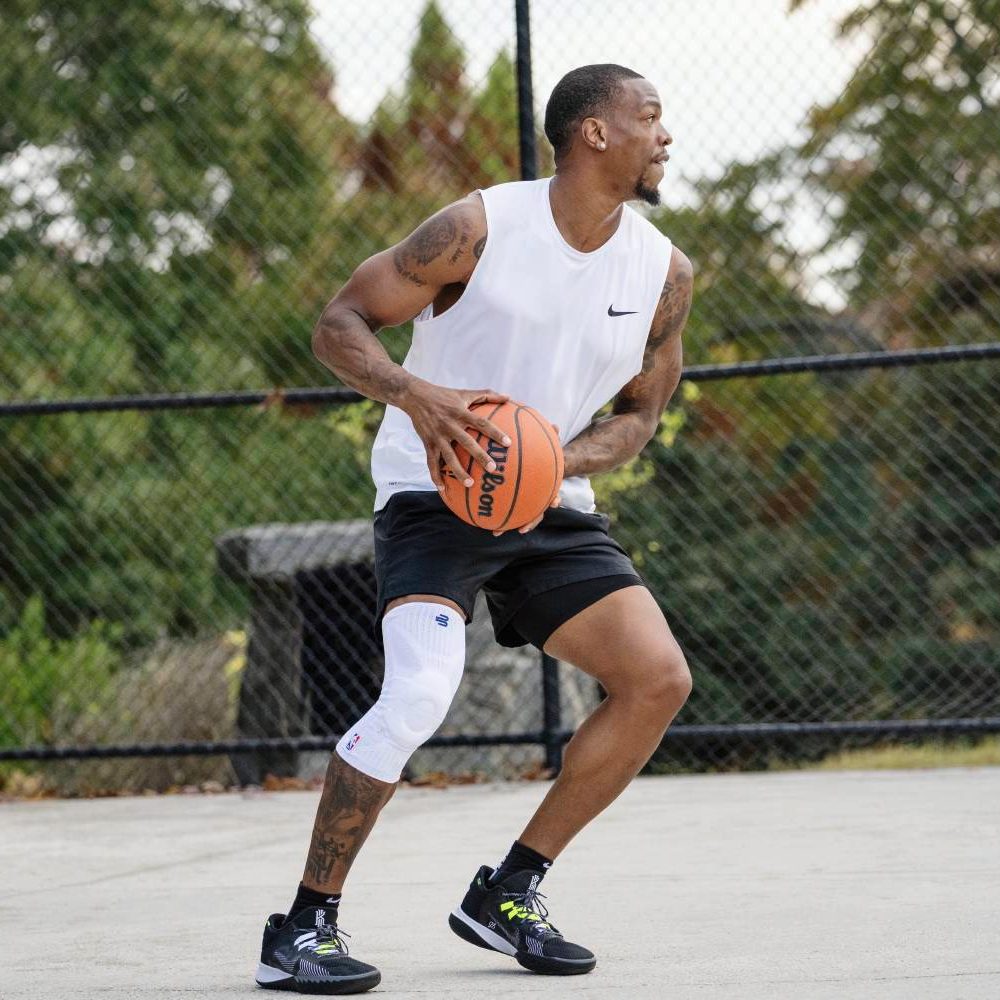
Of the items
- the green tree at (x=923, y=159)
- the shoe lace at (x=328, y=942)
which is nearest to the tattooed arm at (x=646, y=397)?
the shoe lace at (x=328, y=942)

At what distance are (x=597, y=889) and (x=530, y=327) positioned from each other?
1.44 metres

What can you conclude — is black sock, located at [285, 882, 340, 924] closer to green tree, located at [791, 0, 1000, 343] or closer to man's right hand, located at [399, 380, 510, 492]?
man's right hand, located at [399, 380, 510, 492]

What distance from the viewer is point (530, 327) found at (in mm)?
2977

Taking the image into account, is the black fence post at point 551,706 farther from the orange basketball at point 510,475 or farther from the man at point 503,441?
the orange basketball at point 510,475

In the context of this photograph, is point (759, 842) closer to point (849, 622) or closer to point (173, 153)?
point (849, 622)

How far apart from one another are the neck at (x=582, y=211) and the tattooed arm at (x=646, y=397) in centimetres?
21

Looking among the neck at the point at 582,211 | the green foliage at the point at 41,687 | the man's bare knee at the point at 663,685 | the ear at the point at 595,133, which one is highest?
the ear at the point at 595,133

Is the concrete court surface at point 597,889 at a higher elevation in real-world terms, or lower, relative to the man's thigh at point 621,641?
lower

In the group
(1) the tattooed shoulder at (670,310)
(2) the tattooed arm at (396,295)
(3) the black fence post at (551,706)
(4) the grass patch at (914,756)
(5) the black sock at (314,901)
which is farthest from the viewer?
(4) the grass patch at (914,756)

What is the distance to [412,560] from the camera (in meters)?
2.91

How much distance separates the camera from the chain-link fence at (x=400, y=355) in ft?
21.2

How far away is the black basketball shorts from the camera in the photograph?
114 inches

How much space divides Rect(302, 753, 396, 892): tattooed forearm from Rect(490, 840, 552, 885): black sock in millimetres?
342

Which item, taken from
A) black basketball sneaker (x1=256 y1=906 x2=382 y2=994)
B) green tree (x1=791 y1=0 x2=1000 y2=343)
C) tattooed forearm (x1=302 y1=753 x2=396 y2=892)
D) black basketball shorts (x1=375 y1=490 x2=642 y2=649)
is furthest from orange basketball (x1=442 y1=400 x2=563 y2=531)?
green tree (x1=791 y1=0 x2=1000 y2=343)
